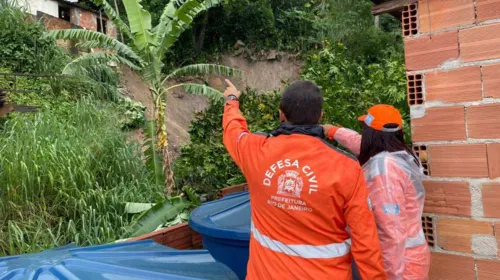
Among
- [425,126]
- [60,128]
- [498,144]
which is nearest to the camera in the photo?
[498,144]

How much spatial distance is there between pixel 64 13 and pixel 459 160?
54.4 feet

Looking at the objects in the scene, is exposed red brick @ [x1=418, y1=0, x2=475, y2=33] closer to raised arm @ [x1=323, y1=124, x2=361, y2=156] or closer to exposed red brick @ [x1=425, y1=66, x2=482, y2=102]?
exposed red brick @ [x1=425, y1=66, x2=482, y2=102]

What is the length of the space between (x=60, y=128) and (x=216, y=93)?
8.97 feet

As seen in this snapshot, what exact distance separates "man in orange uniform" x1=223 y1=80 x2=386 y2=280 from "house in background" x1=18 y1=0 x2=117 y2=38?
13.5 m

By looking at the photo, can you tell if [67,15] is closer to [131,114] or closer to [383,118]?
[131,114]

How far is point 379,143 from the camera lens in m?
2.23

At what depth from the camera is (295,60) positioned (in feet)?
57.6

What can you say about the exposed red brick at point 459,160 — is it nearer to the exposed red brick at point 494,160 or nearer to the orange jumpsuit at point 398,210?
the exposed red brick at point 494,160

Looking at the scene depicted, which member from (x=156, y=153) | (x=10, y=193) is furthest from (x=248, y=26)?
(x=10, y=193)

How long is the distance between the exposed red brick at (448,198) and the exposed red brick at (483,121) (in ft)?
1.03

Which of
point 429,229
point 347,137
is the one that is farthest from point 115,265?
point 429,229

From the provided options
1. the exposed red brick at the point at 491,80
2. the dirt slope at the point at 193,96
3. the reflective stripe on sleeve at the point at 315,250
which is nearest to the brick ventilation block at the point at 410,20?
the exposed red brick at the point at 491,80

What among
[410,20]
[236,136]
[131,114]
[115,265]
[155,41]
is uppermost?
[155,41]

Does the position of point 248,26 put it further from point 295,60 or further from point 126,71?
point 126,71
